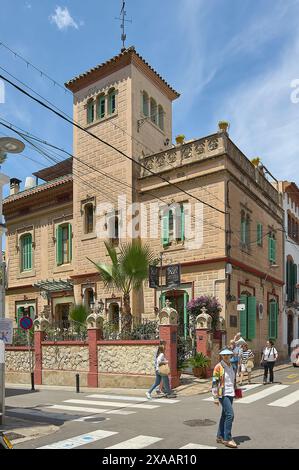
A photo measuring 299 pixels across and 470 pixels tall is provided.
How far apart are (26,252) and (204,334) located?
48.3 ft

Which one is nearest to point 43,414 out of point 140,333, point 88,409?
point 88,409

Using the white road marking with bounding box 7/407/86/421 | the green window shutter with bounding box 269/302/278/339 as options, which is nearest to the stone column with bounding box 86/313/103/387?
the white road marking with bounding box 7/407/86/421

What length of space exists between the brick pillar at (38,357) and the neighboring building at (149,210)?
3534 mm

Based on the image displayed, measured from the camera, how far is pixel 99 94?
25125 millimetres

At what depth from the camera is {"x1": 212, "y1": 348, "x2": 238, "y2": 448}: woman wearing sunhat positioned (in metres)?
8.41

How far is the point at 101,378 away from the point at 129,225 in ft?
24.9

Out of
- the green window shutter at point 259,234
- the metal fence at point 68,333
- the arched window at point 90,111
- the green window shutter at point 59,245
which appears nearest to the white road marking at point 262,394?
the metal fence at point 68,333

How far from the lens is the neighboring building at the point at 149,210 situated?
21297mm

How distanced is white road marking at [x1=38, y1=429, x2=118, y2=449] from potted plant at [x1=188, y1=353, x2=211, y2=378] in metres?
8.36

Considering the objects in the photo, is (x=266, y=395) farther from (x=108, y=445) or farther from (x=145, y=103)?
(x=145, y=103)

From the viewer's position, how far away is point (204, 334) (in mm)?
18422

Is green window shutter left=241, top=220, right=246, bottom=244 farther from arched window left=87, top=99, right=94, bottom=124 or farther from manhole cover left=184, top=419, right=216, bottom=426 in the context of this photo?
manhole cover left=184, top=419, right=216, bottom=426
